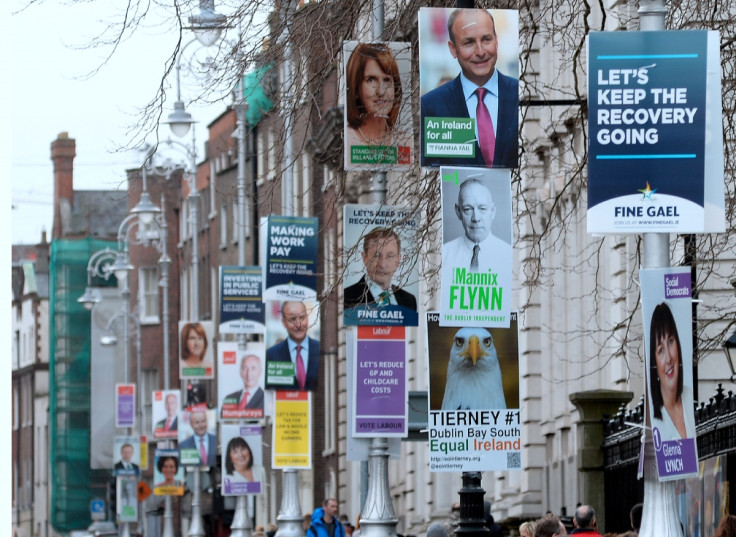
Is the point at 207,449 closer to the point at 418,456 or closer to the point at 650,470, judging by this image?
the point at 418,456

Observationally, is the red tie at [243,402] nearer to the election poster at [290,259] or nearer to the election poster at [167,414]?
the election poster at [290,259]

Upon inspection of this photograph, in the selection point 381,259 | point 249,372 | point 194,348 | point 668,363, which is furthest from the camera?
point 194,348

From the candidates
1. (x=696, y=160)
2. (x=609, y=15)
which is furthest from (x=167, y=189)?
(x=696, y=160)

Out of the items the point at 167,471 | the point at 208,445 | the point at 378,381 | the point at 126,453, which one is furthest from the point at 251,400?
the point at 126,453

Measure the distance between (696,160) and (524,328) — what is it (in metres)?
17.9

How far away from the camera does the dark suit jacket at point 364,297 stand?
17562 millimetres

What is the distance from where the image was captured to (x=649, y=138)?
1048 cm

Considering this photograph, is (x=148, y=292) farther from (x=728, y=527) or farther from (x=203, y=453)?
(x=728, y=527)

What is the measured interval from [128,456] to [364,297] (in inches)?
1698

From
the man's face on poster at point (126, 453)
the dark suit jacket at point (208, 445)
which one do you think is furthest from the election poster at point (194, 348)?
the man's face on poster at point (126, 453)

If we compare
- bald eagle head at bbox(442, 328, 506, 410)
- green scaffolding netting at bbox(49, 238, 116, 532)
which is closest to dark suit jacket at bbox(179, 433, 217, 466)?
bald eagle head at bbox(442, 328, 506, 410)

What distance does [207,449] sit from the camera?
1646 inches

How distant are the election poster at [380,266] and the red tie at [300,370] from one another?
9.60 metres

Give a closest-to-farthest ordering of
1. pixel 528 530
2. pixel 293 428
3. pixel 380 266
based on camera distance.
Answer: pixel 528 530 → pixel 380 266 → pixel 293 428
